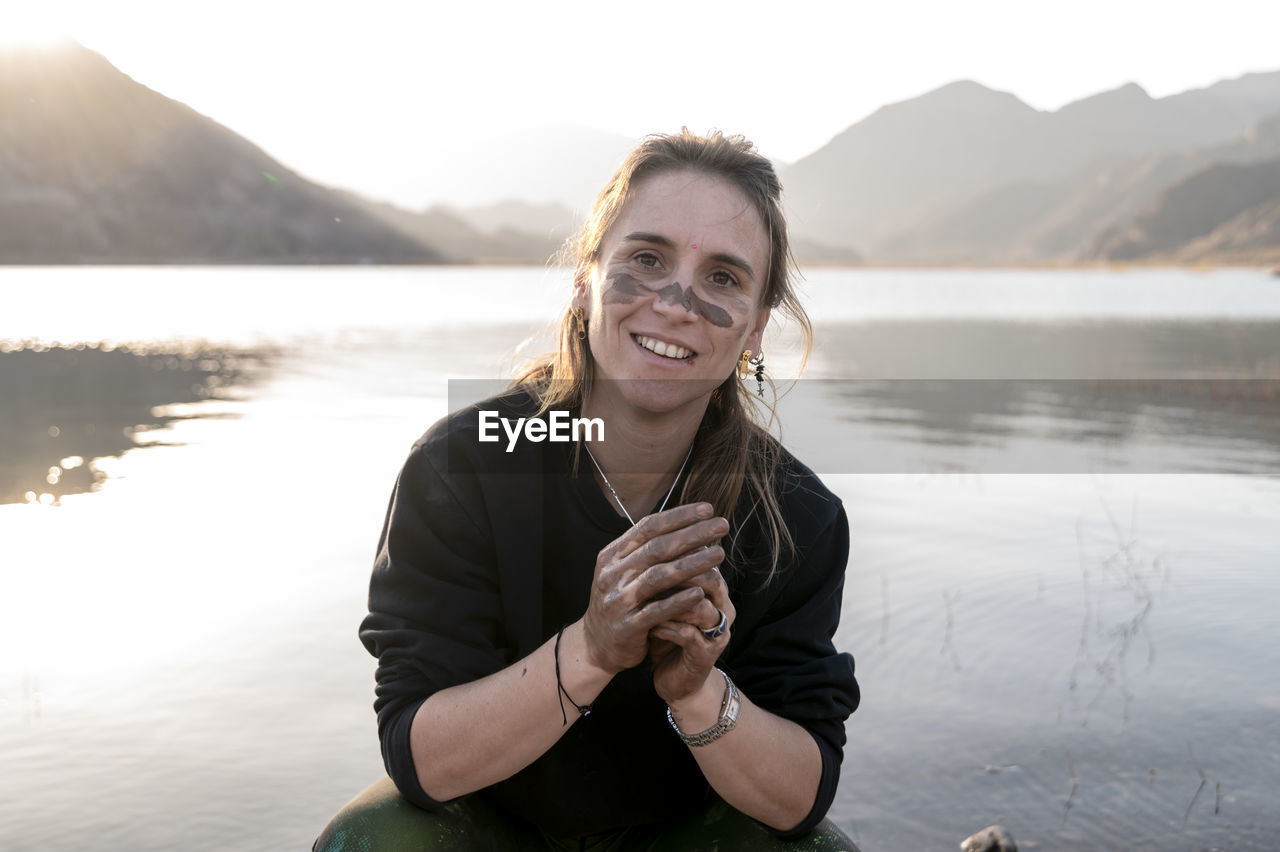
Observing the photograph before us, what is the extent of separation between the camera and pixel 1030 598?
21.2ft

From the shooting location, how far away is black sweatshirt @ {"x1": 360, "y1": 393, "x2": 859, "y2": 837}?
2.46 meters

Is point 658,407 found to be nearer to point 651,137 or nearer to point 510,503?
point 510,503

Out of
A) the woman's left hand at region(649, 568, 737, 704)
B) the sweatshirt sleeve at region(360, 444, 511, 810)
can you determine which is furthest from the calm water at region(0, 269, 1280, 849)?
the woman's left hand at region(649, 568, 737, 704)

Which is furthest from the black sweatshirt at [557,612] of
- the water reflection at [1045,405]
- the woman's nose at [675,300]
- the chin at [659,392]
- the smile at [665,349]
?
the water reflection at [1045,405]

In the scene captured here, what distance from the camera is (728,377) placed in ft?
9.66

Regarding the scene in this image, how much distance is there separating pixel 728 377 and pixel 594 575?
86 centimetres

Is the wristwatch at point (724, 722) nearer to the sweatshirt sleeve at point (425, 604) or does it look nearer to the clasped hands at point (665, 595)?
the clasped hands at point (665, 595)

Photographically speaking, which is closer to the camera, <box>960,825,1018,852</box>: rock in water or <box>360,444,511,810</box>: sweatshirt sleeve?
<box>360,444,511,810</box>: sweatshirt sleeve

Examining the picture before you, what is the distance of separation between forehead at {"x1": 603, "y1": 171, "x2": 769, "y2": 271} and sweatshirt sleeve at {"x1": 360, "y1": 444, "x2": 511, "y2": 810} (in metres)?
0.81

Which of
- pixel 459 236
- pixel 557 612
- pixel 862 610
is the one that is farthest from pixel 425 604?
pixel 459 236

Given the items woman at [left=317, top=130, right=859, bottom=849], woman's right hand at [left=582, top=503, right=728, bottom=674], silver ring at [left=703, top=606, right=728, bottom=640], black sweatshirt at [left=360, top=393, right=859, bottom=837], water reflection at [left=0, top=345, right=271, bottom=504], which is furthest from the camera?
water reflection at [left=0, top=345, right=271, bottom=504]

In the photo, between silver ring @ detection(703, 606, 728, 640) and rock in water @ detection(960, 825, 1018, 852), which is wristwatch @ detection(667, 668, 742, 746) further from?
rock in water @ detection(960, 825, 1018, 852)

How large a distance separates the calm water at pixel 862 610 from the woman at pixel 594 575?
3.06ft

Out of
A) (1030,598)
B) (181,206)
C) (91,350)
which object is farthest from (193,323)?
(181,206)
